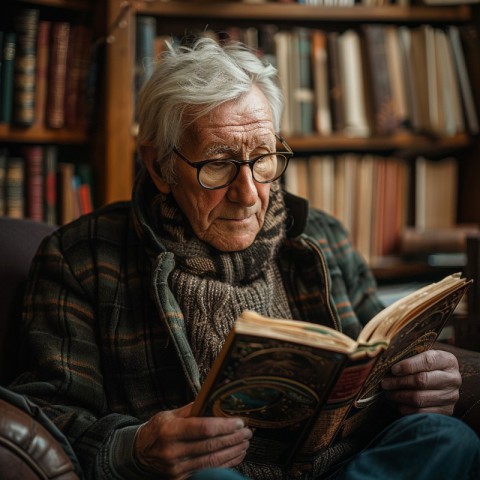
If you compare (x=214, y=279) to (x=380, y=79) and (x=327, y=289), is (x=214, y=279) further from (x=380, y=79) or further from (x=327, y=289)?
(x=380, y=79)

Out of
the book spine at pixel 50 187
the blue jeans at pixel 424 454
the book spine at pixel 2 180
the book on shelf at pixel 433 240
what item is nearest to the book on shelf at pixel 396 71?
the book on shelf at pixel 433 240

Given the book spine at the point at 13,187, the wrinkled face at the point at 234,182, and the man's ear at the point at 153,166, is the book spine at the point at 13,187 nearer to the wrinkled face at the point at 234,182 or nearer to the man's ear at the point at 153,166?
the man's ear at the point at 153,166

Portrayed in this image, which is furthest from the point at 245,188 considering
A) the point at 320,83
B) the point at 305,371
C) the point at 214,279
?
the point at 320,83

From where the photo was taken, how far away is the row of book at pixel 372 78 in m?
2.12

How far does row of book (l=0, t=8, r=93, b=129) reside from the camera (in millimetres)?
1873

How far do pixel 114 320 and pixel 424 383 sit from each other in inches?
21.3

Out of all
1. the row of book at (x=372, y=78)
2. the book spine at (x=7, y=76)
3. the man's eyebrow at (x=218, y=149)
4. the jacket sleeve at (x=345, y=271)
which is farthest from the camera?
the row of book at (x=372, y=78)

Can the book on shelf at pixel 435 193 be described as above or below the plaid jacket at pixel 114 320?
above

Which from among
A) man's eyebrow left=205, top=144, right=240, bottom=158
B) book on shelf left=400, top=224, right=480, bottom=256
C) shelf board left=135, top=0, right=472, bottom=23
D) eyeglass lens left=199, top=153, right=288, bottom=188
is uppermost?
shelf board left=135, top=0, right=472, bottom=23

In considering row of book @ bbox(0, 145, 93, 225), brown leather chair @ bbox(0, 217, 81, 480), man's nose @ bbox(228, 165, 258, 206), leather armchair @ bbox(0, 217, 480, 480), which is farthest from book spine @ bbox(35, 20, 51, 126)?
brown leather chair @ bbox(0, 217, 81, 480)

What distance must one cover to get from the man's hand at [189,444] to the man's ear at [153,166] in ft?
1.67

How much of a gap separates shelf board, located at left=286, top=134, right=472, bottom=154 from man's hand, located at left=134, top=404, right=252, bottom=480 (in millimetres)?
1311

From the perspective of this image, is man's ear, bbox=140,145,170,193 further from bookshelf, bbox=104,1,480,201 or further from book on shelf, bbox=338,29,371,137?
book on shelf, bbox=338,29,371,137

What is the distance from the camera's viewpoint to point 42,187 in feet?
6.40
